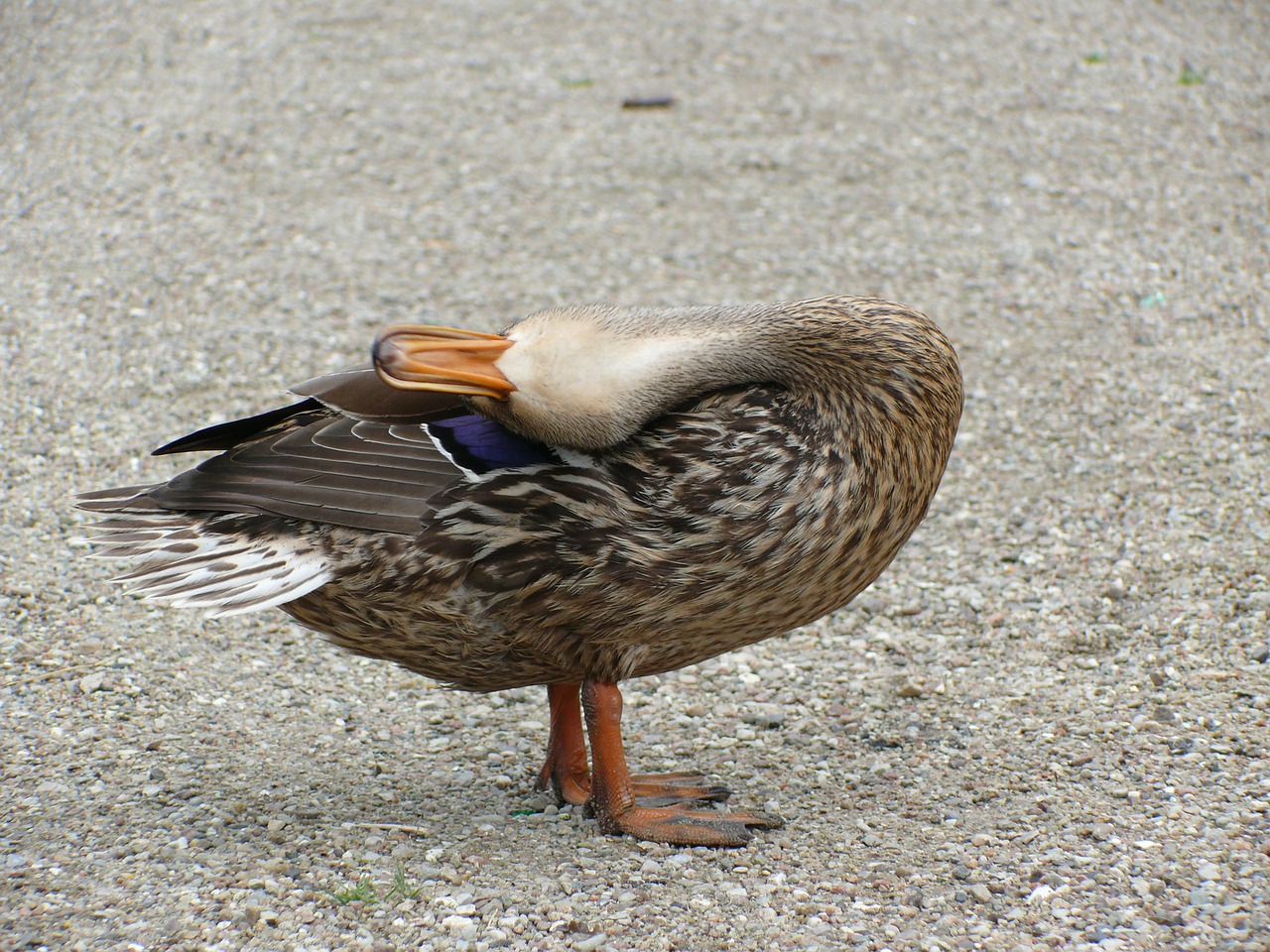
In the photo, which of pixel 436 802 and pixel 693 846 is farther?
pixel 436 802

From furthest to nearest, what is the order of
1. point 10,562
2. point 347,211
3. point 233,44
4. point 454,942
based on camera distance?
1. point 233,44
2. point 347,211
3. point 10,562
4. point 454,942

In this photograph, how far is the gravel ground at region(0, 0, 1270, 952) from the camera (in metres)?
3.56

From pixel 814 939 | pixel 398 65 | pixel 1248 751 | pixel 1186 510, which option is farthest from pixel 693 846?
pixel 398 65

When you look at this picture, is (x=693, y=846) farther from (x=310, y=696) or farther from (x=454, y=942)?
(x=310, y=696)

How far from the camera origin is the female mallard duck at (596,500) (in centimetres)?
355

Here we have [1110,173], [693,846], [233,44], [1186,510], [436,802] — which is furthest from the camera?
[233,44]

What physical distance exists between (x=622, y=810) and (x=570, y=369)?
1356mm

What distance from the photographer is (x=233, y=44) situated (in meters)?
10.5

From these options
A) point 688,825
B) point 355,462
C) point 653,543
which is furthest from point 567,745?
point 355,462

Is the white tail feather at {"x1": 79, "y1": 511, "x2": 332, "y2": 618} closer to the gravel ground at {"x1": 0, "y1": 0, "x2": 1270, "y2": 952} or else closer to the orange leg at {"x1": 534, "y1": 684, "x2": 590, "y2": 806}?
the gravel ground at {"x1": 0, "y1": 0, "x2": 1270, "y2": 952}

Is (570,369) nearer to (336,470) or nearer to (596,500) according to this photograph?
(596,500)

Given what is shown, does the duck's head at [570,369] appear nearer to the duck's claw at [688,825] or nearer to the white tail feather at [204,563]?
the white tail feather at [204,563]

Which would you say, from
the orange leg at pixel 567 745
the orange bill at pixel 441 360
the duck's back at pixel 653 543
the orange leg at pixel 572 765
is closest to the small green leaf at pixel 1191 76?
the duck's back at pixel 653 543

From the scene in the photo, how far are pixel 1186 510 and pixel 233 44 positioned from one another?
8.27m
